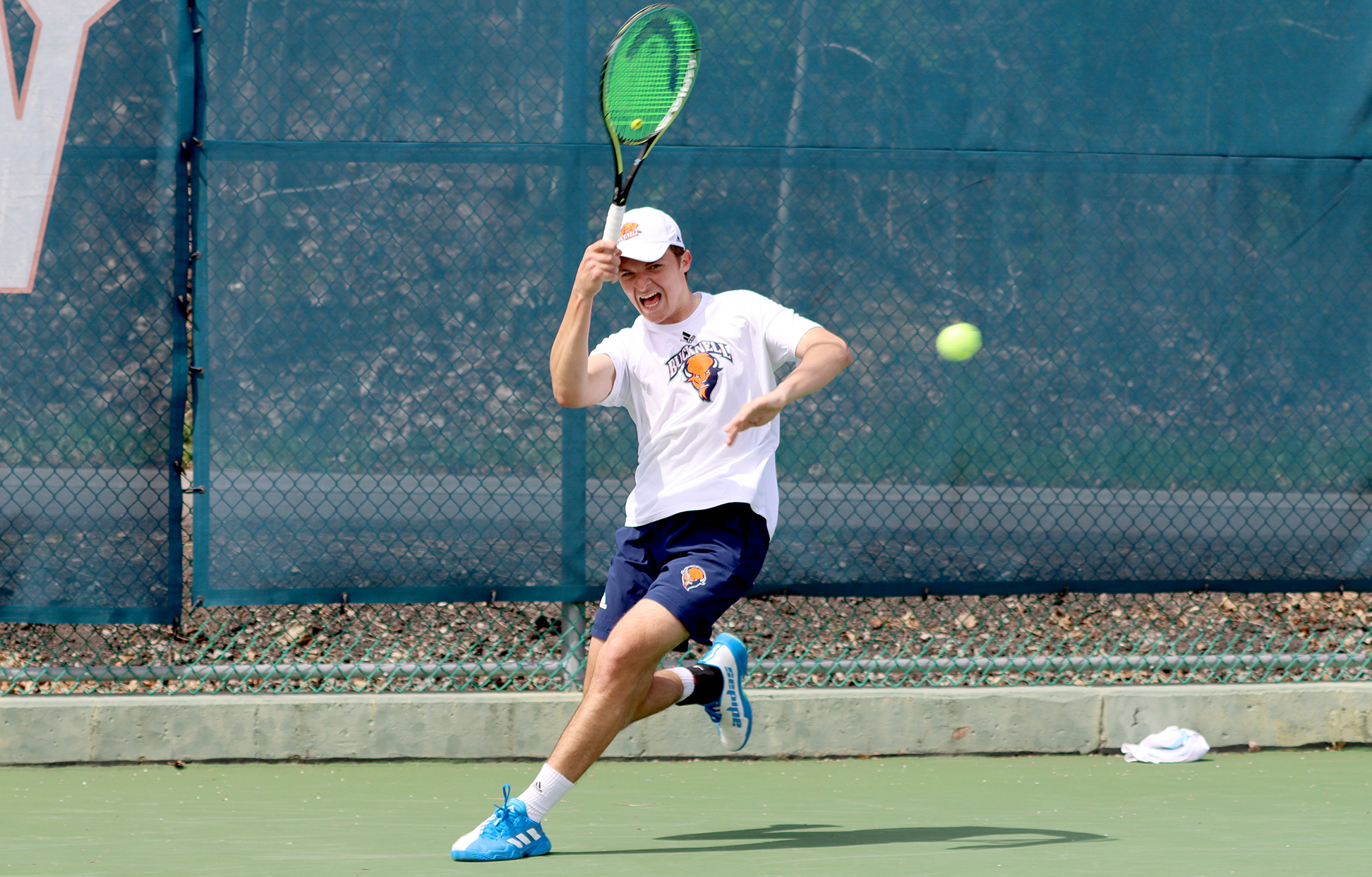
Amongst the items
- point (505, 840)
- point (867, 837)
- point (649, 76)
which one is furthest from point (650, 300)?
point (867, 837)

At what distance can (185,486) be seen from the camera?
4.91 m

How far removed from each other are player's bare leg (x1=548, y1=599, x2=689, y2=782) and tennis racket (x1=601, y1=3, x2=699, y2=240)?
1295 millimetres

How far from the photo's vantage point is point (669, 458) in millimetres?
3934

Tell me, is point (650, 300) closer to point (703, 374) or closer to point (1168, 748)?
point (703, 374)

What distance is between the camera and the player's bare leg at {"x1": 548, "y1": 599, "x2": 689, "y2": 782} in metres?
3.65

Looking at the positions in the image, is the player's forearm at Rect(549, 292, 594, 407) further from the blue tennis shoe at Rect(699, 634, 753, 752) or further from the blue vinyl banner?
the blue vinyl banner

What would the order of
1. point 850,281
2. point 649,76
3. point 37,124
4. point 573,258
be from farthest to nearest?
1. point 850,281
2. point 573,258
3. point 37,124
4. point 649,76

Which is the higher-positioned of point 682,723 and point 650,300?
point 650,300

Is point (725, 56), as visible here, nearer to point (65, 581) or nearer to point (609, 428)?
point (609, 428)

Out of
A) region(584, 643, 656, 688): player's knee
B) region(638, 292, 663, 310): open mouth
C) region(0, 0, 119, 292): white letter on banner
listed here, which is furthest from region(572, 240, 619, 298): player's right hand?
region(0, 0, 119, 292): white letter on banner

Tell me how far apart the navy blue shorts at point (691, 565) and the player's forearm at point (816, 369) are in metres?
0.38

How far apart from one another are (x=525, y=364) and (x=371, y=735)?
1.38m

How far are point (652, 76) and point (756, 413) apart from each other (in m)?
1.21

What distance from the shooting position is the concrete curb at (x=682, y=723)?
480 cm
